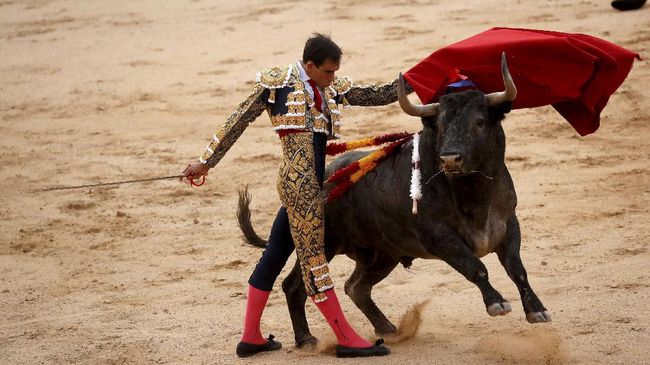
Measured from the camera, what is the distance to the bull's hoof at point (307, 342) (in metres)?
6.34

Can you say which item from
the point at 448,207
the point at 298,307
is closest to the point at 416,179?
the point at 448,207

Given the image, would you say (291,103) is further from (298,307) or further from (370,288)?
(370,288)

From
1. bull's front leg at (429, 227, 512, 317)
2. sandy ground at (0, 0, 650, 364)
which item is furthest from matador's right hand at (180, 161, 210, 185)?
bull's front leg at (429, 227, 512, 317)

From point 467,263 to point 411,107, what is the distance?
72 centimetres

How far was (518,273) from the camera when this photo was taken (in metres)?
5.77

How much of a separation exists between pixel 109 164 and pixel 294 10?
13.3 ft

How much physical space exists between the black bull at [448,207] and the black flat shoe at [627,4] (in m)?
6.84

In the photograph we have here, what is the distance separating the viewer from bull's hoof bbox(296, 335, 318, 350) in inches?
249

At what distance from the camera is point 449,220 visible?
587 centimetres

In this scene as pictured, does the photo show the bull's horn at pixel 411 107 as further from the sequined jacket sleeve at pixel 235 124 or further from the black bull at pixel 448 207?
the sequined jacket sleeve at pixel 235 124

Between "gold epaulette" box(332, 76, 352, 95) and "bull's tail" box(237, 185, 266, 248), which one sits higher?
"gold epaulette" box(332, 76, 352, 95)

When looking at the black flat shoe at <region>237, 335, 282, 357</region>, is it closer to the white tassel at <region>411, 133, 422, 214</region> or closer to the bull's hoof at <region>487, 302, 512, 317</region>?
the white tassel at <region>411, 133, 422, 214</region>

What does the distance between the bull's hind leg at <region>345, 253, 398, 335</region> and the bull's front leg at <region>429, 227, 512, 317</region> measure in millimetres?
750

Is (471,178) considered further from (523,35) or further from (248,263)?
(248,263)
